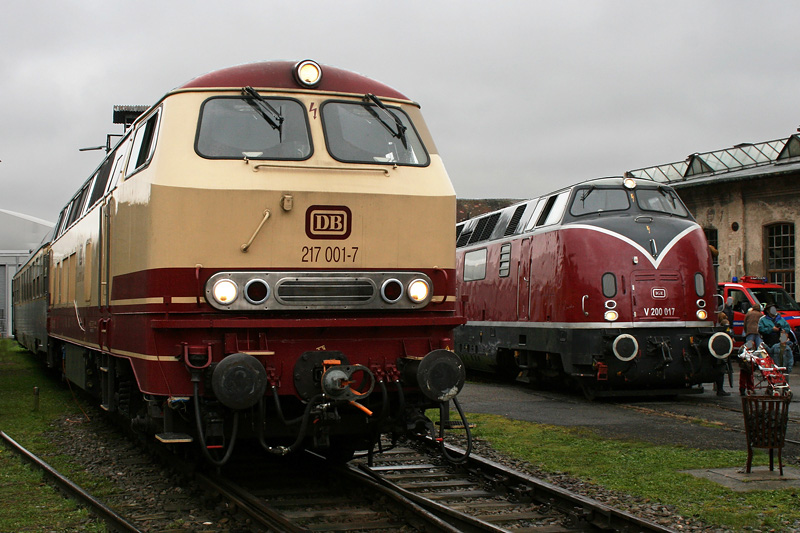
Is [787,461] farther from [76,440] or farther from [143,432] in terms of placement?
[76,440]

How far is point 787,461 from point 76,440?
8.25 m

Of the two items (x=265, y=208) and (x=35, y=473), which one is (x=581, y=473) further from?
(x=35, y=473)

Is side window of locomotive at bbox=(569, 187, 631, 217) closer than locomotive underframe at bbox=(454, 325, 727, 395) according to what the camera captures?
No

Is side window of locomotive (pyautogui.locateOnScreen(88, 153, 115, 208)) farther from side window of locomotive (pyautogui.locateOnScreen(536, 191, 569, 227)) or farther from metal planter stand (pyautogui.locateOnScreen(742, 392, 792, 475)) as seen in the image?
side window of locomotive (pyautogui.locateOnScreen(536, 191, 569, 227))

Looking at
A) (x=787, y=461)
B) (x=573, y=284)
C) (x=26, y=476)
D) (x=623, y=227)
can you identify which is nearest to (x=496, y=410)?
(x=573, y=284)

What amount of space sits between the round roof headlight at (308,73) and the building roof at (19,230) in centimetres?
5231

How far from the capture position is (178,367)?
665 centimetres

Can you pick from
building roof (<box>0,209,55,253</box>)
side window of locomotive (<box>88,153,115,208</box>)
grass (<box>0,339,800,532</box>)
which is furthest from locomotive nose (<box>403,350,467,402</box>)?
building roof (<box>0,209,55,253</box>)

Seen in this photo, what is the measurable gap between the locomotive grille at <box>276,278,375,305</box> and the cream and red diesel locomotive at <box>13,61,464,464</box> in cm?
1

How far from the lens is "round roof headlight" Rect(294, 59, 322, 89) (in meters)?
7.46

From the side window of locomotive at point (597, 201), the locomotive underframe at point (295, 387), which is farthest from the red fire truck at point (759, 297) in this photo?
the locomotive underframe at point (295, 387)

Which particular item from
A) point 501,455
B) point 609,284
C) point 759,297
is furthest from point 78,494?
point 759,297

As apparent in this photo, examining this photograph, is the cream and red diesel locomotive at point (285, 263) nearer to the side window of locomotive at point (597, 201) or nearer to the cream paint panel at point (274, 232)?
the cream paint panel at point (274, 232)

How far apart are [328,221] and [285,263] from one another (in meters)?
0.49
